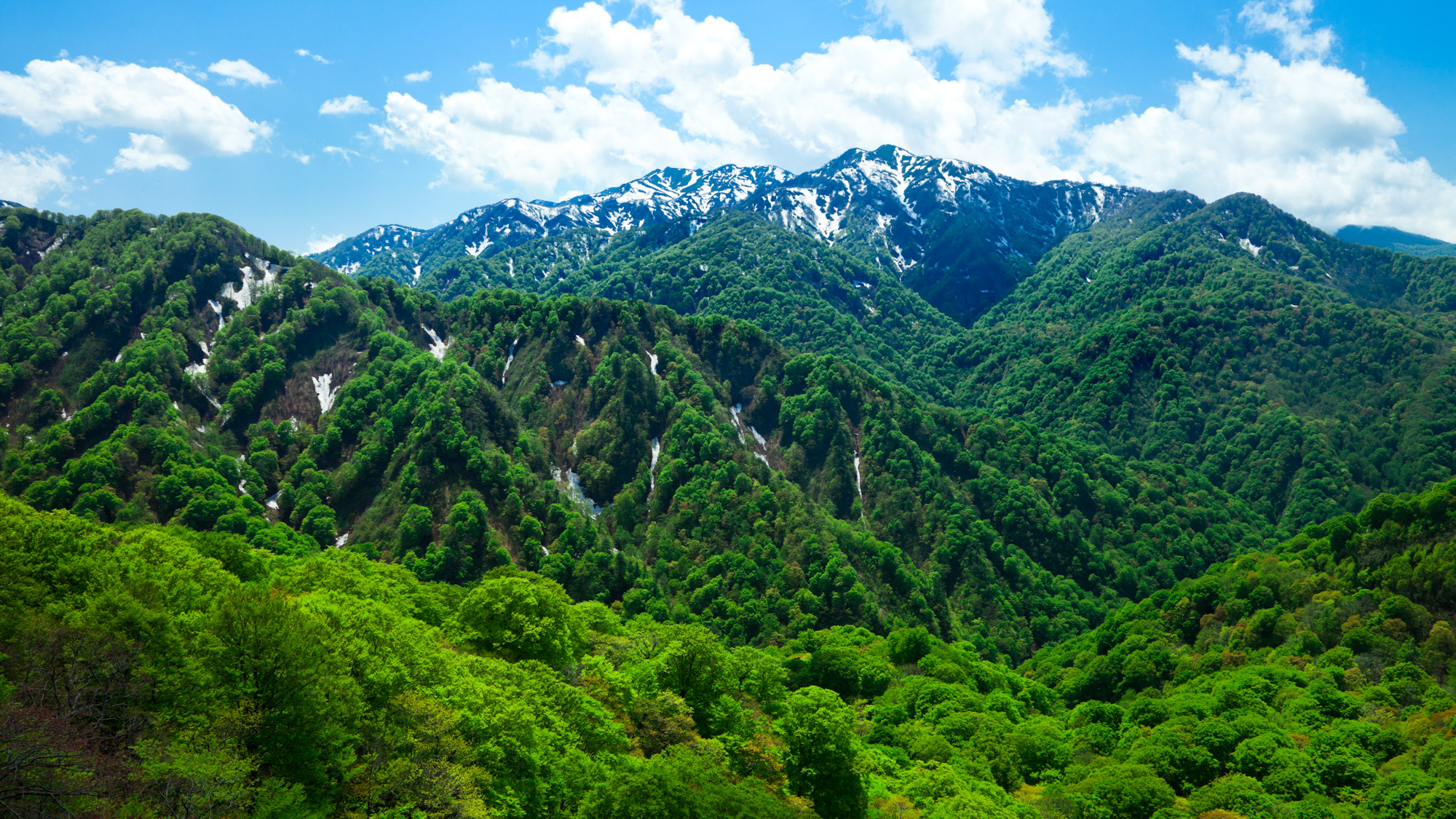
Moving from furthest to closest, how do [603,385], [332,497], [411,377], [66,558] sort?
[603,385]
[411,377]
[332,497]
[66,558]

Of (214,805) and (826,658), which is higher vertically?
(214,805)

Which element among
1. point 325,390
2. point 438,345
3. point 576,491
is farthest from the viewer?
point 438,345

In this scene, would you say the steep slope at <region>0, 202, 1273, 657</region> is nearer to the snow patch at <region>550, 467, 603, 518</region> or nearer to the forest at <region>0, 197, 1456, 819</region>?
the snow patch at <region>550, 467, 603, 518</region>

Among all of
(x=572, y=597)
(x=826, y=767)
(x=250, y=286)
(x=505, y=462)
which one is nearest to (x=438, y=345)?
(x=250, y=286)

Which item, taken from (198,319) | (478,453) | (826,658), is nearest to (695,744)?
(826,658)

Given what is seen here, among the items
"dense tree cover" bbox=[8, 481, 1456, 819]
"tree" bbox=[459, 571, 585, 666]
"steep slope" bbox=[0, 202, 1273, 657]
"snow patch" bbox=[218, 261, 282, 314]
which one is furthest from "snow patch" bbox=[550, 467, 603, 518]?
"tree" bbox=[459, 571, 585, 666]

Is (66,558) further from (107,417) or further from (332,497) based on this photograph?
(107,417)

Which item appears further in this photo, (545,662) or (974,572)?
(974,572)

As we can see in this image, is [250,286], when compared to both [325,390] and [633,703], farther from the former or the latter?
[633,703]
